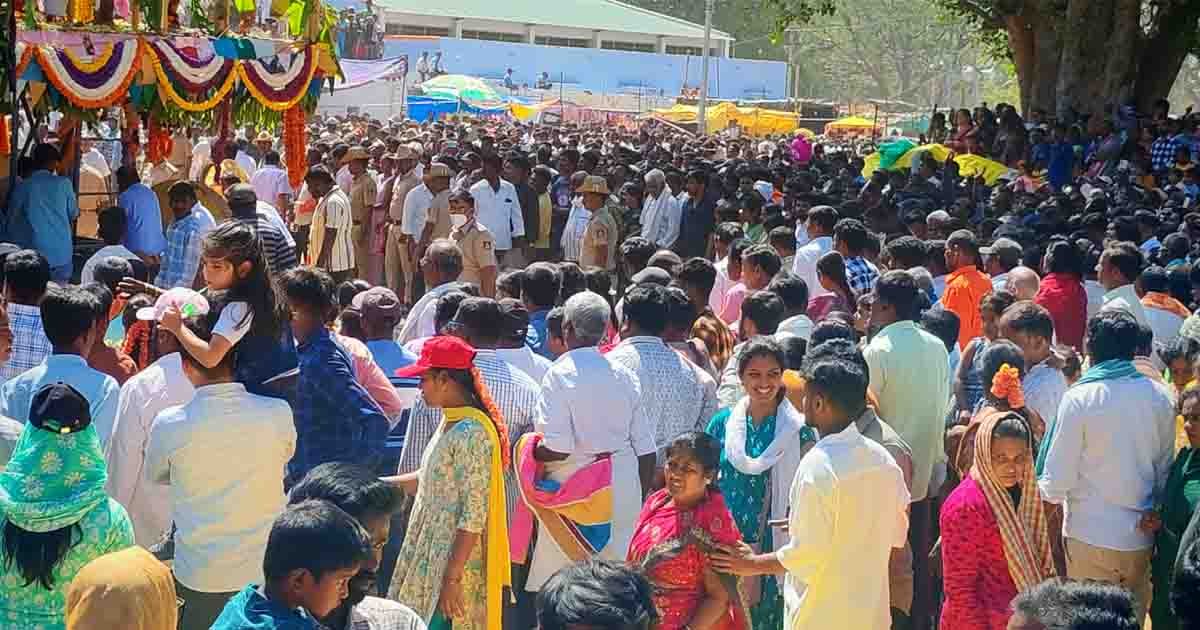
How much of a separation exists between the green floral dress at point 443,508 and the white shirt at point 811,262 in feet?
14.7

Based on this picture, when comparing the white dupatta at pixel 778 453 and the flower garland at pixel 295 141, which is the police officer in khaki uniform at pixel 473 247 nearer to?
the flower garland at pixel 295 141

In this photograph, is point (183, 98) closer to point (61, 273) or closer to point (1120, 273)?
point (61, 273)

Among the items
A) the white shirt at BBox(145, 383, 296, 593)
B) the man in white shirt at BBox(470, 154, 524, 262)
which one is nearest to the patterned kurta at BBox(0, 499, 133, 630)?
the white shirt at BBox(145, 383, 296, 593)

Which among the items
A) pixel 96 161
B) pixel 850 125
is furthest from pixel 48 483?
pixel 850 125

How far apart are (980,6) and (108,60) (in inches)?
747

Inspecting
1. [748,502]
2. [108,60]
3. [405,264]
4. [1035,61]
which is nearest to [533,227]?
[405,264]

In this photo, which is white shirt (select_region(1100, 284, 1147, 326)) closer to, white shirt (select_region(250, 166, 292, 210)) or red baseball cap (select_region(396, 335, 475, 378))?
red baseball cap (select_region(396, 335, 475, 378))

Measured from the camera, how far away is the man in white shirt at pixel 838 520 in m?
4.40

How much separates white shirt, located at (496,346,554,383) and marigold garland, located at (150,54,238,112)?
18.4 ft

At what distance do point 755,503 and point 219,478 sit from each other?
1.87 metres

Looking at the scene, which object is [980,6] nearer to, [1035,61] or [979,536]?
[1035,61]

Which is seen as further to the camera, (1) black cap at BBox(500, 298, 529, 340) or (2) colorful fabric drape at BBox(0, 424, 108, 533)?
(1) black cap at BBox(500, 298, 529, 340)

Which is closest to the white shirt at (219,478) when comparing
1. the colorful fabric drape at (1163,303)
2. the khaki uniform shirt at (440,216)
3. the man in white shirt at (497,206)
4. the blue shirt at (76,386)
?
the blue shirt at (76,386)

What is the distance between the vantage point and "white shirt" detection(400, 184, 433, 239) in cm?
1291
